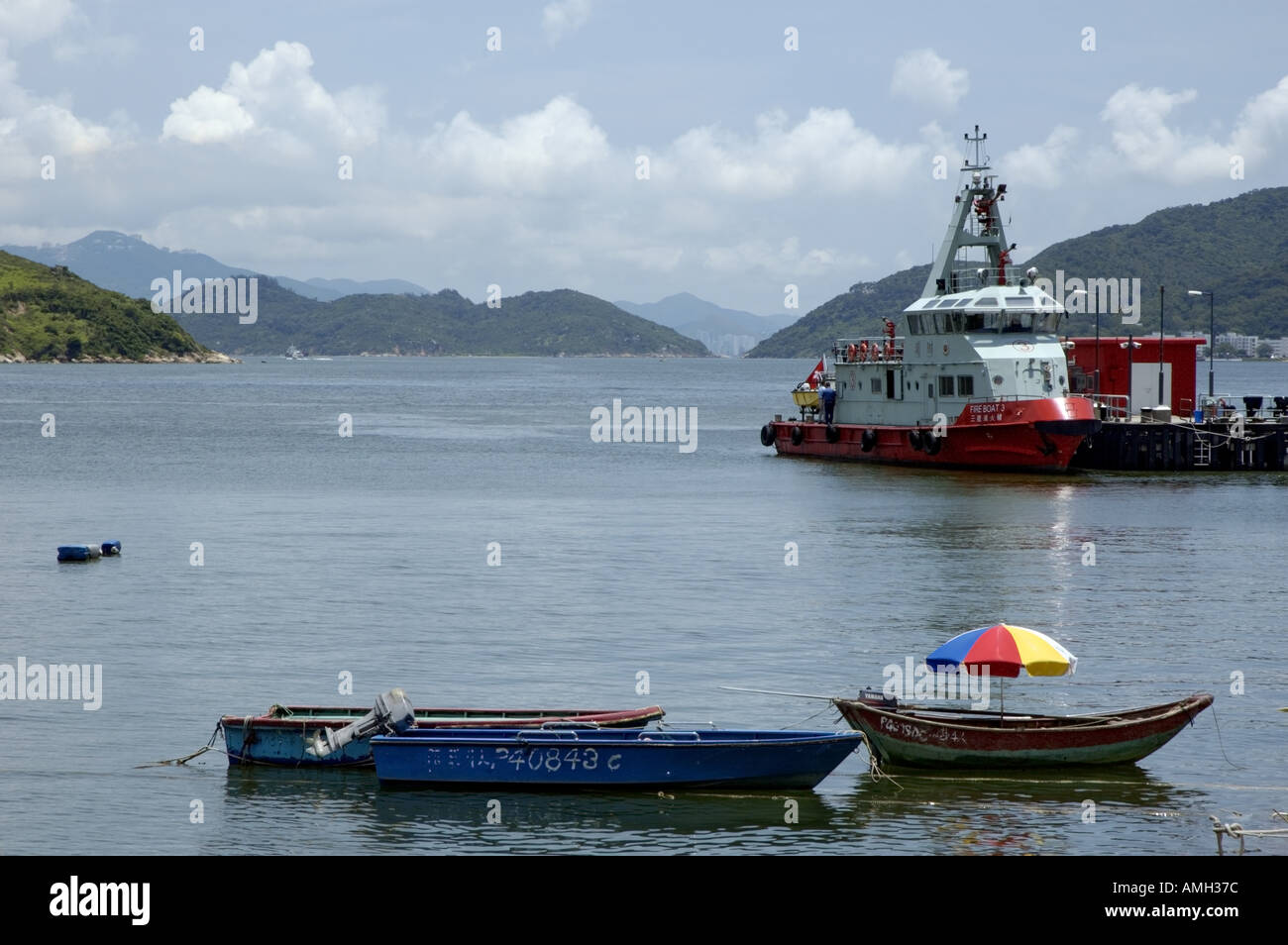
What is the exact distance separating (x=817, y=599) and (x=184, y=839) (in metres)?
21.2

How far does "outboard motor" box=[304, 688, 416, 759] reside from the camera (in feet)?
74.2

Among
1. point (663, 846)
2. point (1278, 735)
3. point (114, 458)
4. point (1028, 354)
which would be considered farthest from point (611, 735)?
point (114, 458)

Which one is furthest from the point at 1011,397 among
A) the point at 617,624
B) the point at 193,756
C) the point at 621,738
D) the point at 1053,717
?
the point at 193,756

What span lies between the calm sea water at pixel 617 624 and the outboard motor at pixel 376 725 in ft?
1.59

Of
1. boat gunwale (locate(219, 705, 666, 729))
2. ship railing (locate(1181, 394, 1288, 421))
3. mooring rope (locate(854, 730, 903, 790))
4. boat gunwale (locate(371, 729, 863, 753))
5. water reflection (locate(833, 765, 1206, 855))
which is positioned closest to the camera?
water reflection (locate(833, 765, 1206, 855))

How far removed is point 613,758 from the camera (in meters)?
21.9

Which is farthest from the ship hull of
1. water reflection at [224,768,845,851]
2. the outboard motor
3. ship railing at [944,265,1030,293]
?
the outboard motor

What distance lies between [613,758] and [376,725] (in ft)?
12.1

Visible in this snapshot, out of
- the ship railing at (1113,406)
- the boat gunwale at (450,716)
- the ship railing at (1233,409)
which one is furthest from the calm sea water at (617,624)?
the ship railing at (1233,409)

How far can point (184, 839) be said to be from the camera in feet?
67.6

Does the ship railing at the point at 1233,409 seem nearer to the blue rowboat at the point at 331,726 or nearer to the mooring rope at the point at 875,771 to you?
the mooring rope at the point at 875,771

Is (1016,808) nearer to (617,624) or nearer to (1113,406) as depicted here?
(617,624)

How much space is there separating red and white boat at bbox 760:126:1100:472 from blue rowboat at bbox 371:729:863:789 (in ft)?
157

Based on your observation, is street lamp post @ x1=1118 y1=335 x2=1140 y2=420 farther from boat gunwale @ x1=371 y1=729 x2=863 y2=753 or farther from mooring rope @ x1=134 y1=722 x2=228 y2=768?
mooring rope @ x1=134 y1=722 x2=228 y2=768
